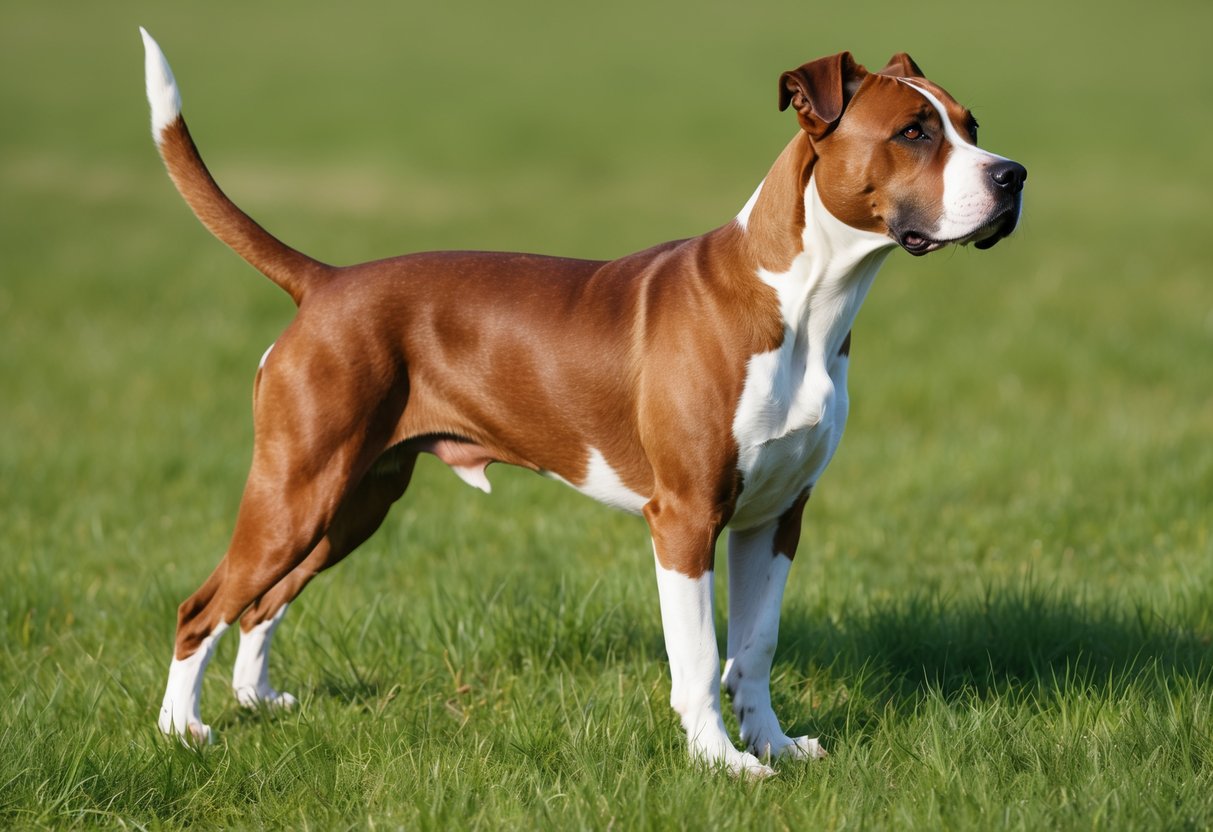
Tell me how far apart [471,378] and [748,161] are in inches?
848

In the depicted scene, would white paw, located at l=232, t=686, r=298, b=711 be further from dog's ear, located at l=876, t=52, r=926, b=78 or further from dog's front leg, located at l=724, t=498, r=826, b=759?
dog's ear, located at l=876, t=52, r=926, b=78

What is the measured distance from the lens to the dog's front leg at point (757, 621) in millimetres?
4445

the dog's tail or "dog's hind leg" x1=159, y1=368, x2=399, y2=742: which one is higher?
the dog's tail

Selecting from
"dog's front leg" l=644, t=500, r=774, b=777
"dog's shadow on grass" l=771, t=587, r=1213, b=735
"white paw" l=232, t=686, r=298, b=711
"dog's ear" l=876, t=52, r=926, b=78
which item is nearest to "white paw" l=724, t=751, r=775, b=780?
"dog's front leg" l=644, t=500, r=774, b=777

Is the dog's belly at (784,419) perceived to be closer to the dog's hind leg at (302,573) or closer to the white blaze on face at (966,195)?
the white blaze on face at (966,195)

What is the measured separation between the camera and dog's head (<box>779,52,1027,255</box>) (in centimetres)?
379

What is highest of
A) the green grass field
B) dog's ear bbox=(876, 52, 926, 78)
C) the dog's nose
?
dog's ear bbox=(876, 52, 926, 78)

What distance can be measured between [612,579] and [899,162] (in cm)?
234

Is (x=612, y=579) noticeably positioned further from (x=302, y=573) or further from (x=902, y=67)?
(x=902, y=67)

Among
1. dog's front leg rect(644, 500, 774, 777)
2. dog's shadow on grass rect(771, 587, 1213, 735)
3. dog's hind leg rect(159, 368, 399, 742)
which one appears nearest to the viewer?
dog's front leg rect(644, 500, 774, 777)

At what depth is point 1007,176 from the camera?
377 centimetres

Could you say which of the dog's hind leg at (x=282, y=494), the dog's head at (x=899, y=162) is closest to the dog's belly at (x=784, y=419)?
the dog's head at (x=899, y=162)

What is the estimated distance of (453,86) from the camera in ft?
108

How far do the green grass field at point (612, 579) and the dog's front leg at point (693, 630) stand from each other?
118 millimetres
